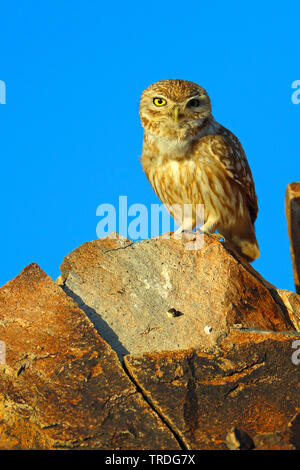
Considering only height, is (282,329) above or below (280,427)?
above

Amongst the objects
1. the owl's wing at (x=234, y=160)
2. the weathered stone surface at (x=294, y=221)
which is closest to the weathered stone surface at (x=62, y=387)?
the owl's wing at (x=234, y=160)

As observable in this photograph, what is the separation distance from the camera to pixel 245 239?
9.78m

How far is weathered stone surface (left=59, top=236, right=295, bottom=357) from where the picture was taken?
678 cm

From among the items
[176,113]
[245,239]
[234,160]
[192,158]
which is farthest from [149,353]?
[245,239]

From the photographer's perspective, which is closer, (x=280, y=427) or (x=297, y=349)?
(x=280, y=427)

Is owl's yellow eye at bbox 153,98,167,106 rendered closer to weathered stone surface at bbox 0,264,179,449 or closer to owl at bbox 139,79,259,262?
owl at bbox 139,79,259,262

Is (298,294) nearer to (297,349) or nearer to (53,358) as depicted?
(297,349)

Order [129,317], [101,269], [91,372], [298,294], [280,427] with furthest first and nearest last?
1. [298,294]
2. [101,269]
3. [129,317]
4. [91,372]
5. [280,427]

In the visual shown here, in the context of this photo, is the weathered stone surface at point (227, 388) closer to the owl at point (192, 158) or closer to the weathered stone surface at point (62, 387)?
the weathered stone surface at point (62, 387)

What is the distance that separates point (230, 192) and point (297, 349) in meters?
3.37

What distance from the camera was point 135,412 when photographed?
18.5ft

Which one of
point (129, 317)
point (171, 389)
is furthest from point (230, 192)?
point (171, 389)

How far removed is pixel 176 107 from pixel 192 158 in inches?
30.4

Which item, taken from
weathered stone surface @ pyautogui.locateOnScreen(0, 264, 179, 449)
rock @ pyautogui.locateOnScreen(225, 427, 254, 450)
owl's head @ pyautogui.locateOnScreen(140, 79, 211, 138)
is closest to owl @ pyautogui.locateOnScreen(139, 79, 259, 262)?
owl's head @ pyautogui.locateOnScreen(140, 79, 211, 138)
